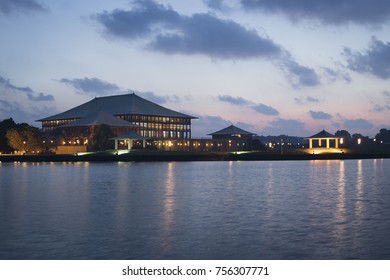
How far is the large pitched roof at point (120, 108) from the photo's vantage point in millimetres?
164125

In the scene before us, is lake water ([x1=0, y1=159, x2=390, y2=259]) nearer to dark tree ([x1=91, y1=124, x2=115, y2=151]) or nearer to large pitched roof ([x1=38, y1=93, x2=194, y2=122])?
dark tree ([x1=91, y1=124, x2=115, y2=151])

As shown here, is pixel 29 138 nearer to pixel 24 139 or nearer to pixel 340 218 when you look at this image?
pixel 24 139

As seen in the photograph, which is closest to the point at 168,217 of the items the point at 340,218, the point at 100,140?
the point at 340,218

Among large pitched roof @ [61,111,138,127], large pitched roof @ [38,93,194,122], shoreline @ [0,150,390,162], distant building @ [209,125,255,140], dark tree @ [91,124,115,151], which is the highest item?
large pitched roof @ [38,93,194,122]

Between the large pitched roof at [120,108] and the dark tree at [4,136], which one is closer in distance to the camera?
the dark tree at [4,136]

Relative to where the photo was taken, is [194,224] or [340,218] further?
[340,218]

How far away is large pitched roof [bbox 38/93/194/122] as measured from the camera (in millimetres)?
164125

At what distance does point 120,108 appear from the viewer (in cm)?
16712

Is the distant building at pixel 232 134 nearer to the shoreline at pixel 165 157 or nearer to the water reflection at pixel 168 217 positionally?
the shoreline at pixel 165 157

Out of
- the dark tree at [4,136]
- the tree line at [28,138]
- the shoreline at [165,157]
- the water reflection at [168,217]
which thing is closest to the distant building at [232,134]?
the shoreline at [165,157]

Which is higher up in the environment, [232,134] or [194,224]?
[232,134]

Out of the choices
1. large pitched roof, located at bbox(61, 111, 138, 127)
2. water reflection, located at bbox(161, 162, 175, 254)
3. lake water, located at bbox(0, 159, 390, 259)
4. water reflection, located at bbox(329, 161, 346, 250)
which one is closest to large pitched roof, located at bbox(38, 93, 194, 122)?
large pitched roof, located at bbox(61, 111, 138, 127)

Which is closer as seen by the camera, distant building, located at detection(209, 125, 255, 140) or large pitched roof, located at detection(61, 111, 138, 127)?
large pitched roof, located at detection(61, 111, 138, 127)
